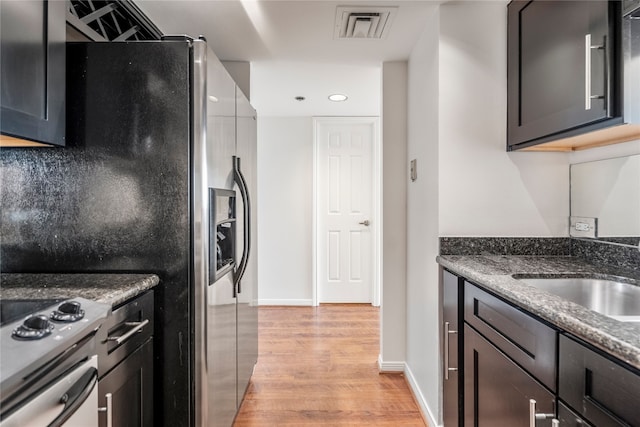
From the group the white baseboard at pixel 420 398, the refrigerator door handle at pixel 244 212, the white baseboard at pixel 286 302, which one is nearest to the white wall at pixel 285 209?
the white baseboard at pixel 286 302

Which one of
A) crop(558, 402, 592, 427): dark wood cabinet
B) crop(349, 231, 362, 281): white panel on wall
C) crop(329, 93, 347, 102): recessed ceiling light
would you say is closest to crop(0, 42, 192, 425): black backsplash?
crop(558, 402, 592, 427): dark wood cabinet

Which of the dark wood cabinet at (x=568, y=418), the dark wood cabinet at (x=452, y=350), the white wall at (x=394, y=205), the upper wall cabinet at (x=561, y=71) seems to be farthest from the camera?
the white wall at (x=394, y=205)

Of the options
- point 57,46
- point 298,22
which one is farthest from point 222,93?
point 298,22

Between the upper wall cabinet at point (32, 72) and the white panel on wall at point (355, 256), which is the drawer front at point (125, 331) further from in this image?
the white panel on wall at point (355, 256)

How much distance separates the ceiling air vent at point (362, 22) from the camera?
1.90m

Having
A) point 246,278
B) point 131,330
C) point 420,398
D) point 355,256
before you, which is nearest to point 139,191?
point 131,330

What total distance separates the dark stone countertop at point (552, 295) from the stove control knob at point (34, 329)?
1.16 metres

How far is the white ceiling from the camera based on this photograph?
188cm

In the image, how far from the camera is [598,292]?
137cm

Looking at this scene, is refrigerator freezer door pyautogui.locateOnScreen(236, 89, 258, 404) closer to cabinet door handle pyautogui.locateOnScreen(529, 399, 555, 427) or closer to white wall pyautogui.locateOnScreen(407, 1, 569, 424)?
white wall pyautogui.locateOnScreen(407, 1, 569, 424)

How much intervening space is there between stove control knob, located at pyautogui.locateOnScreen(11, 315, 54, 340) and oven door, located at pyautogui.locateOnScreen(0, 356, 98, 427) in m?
0.11

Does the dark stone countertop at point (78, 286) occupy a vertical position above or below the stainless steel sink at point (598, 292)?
above

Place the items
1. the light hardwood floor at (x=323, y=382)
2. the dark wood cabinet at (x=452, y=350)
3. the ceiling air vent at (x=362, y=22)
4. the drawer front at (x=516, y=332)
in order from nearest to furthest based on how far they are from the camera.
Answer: the drawer front at (x=516, y=332) < the dark wood cabinet at (x=452, y=350) < the ceiling air vent at (x=362, y=22) < the light hardwood floor at (x=323, y=382)

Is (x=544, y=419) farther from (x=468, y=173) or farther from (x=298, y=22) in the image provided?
(x=298, y=22)
